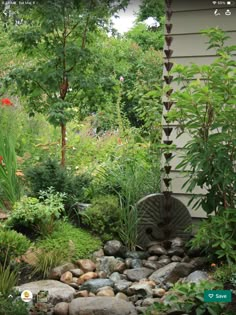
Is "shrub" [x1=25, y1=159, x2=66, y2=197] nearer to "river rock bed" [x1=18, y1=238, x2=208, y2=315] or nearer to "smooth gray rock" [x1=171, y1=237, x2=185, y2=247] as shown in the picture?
"river rock bed" [x1=18, y1=238, x2=208, y2=315]

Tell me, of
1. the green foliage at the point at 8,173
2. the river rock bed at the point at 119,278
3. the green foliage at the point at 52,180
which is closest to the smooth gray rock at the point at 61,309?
the river rock bed at the point at 119,278

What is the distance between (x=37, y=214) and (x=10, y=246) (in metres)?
0.33

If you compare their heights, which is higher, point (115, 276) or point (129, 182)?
point (129, 182)

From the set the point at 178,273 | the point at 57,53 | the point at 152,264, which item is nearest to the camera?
the point at 178,273

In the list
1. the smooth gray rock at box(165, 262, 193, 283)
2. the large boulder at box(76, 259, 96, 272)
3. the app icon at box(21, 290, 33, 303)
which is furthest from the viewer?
the large boulder at box(76, 259, 96, 272)

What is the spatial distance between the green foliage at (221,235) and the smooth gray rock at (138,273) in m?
0.32

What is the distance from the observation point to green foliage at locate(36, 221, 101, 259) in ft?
11.0

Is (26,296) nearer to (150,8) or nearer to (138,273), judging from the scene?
(138,273)

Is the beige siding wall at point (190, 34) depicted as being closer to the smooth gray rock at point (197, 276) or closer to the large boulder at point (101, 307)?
the smooth gray rock at point (197, 276)

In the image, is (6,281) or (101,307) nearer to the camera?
(101,307)

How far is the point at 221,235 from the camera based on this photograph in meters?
2.97

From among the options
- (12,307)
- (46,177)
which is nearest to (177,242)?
(46,177)

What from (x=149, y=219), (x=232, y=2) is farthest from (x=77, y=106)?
(x=232, y=2)

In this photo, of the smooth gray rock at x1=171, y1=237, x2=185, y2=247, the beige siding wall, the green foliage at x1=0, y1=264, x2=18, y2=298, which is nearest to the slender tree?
the beige siding wall
